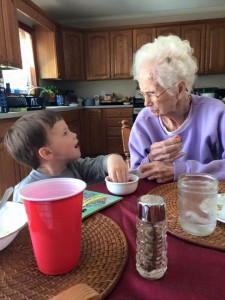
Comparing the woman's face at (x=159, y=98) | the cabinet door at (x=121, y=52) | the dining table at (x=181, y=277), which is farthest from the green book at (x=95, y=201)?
the cabinet door at (x=121, y=52)

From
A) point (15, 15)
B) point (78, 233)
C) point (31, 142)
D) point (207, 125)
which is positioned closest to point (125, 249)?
point (78, 233)

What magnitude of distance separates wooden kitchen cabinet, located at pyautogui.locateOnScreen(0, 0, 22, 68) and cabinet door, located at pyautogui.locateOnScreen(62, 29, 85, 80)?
1565mm

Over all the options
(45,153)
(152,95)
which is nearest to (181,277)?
(45,153)

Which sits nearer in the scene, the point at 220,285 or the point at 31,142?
the point at 220,285

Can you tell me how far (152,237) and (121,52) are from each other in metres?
4.39

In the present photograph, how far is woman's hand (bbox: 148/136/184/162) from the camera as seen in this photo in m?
0.91

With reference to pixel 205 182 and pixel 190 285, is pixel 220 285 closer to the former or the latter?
pixel 190 285

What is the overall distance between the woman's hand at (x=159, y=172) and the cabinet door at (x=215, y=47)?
3924 mm

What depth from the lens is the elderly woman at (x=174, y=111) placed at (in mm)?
1065

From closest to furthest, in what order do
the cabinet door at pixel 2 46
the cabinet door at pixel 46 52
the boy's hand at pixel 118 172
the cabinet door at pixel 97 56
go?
the boy's hand at pixel 118 172, the cabinet door at pixel 2 46, the cabinet door at pixel 46 52, the cabinet door at pixel 97 56

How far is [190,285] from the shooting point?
0.34 metres

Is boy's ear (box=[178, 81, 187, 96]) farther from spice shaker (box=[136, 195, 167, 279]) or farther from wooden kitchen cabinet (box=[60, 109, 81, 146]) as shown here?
wooden kitchen cabinet (box=[60, 109, 81, 146])

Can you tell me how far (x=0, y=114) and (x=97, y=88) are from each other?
3.02 meters

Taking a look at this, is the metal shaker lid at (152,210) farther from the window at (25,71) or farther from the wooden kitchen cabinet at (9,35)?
the window at (25,71)
